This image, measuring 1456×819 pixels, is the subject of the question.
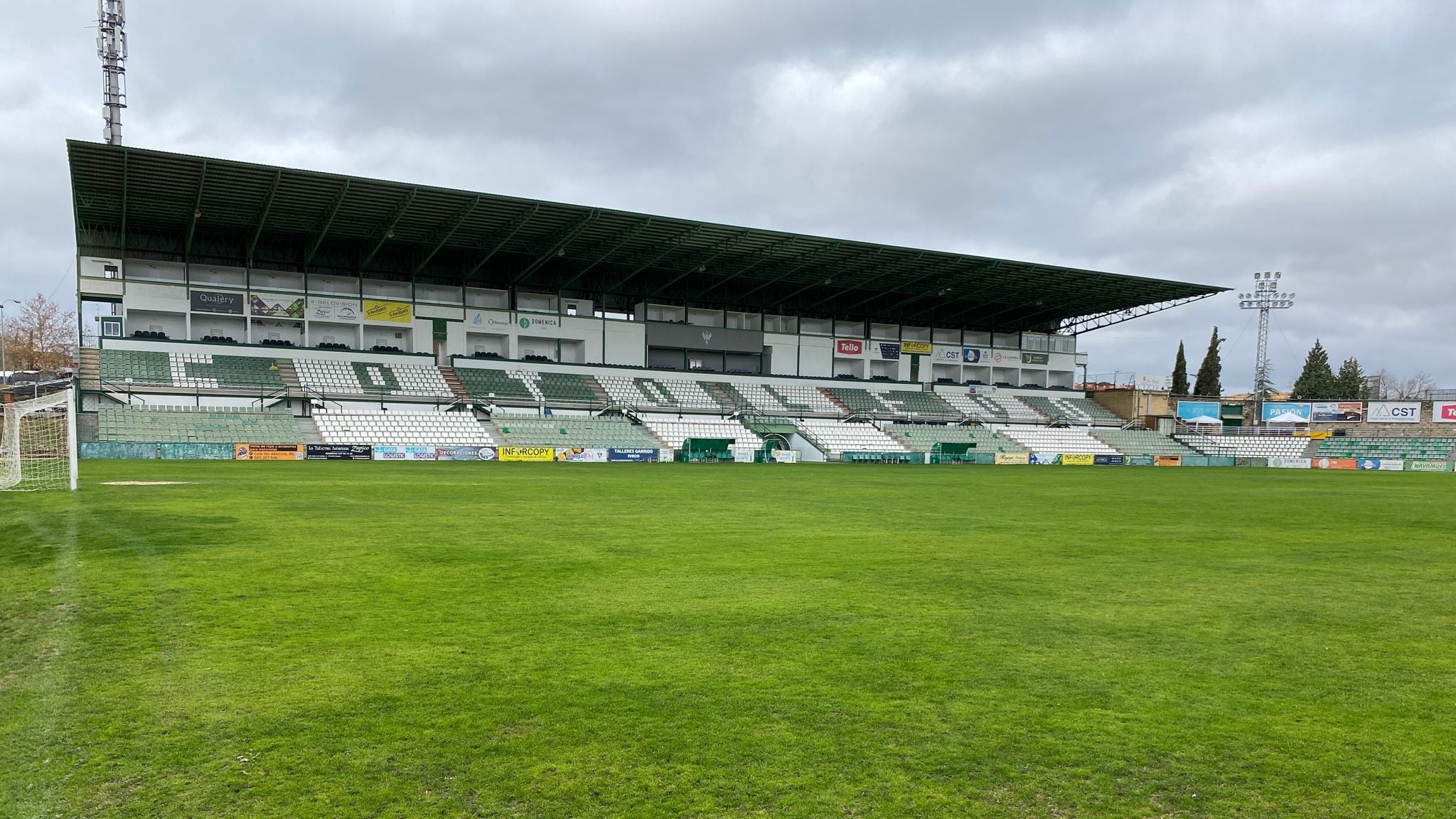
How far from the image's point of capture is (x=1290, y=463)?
62812mm

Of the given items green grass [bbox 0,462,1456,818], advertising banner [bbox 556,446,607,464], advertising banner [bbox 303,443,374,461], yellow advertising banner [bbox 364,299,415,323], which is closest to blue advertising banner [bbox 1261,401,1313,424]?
advertising banner [bbox 556,446,607,464]

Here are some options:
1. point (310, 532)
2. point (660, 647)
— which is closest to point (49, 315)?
point (310, 532)

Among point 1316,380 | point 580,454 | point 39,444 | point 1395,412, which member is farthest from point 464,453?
point 1316,380

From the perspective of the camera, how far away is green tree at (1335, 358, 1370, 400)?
9331cm

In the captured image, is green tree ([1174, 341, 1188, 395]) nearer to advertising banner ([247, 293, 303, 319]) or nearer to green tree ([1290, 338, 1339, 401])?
green tree ([1290, 338, 1339, 401])

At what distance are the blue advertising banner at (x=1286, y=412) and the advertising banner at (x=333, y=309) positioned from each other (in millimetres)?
70627

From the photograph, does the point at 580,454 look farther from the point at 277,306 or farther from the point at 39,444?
the point at 39,444

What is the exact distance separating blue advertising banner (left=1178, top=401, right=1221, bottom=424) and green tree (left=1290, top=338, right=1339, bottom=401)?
3092 centimetres

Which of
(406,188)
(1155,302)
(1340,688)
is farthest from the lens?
(1155,302)

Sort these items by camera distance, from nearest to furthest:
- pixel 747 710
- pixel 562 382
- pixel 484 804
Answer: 1. pixel 484 804
2. pixel 747 710
3. pixel 562 382

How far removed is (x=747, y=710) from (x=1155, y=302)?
70.8 metres

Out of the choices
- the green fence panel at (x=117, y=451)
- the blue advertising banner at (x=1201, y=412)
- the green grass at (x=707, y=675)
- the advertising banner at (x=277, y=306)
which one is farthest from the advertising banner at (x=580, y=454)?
the blue advertising banner at (x=1201, y=412)

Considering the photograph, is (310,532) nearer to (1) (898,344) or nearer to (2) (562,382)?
(2) (562,382)

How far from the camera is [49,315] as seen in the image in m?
70.2
